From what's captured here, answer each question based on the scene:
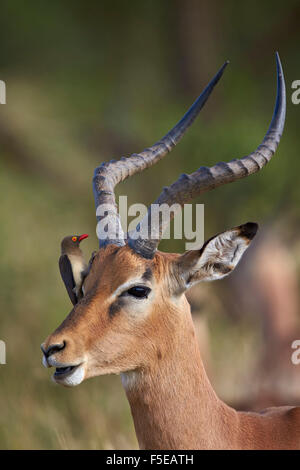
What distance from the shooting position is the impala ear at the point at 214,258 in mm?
4176

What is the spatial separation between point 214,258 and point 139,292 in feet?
1.86

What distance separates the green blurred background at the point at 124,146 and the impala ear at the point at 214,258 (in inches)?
208

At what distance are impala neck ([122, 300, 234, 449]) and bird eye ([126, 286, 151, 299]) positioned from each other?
0.34 metres

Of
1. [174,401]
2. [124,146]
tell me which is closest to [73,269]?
[174,401]

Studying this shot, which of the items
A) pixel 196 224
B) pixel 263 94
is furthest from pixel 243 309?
pixel 263 94

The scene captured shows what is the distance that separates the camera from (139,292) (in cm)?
412

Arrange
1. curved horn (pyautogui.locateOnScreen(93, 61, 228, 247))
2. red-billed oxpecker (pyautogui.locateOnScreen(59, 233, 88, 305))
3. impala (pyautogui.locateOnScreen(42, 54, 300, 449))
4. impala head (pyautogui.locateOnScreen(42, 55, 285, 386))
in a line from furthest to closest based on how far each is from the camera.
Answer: curved horn (pyautogui.locateOnScreen(93, 61, 228, 247)) < red-billed oxpecker (pyautogui.locateOnScreen(59, 233, 88, 305)) < impala (pyautogui.locateOnScreen(42, 54, 300, 449)) < impala head (pyautogui.locateOnScreen(42, 55, 285, 386))

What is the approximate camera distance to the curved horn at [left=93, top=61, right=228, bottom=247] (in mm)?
4641

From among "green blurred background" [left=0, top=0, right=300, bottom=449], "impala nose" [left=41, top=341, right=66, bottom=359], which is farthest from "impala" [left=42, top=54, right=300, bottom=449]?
"green blurred background" [left=0, top=0, right=300, bottom=449]

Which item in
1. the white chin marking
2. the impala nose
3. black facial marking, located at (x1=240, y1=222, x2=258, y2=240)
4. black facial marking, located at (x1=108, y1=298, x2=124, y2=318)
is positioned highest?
black facial marking, located at (x1=240, y1=222, x2=258, y2=240)

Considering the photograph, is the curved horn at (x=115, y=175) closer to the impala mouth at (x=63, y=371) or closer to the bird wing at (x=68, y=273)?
the bird wing at (x=68, y=273)

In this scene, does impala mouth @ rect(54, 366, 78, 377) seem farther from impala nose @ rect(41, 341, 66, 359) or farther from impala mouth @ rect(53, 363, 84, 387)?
impala nose @ rect(41, 341, 66, 359)

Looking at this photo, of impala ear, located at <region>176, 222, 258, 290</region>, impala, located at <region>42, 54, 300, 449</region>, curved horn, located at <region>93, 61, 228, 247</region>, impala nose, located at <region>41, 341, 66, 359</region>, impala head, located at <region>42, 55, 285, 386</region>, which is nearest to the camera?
impala nose, located at <region>41, 341, 66, 359</region>

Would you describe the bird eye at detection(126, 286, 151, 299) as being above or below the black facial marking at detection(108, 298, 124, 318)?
above
